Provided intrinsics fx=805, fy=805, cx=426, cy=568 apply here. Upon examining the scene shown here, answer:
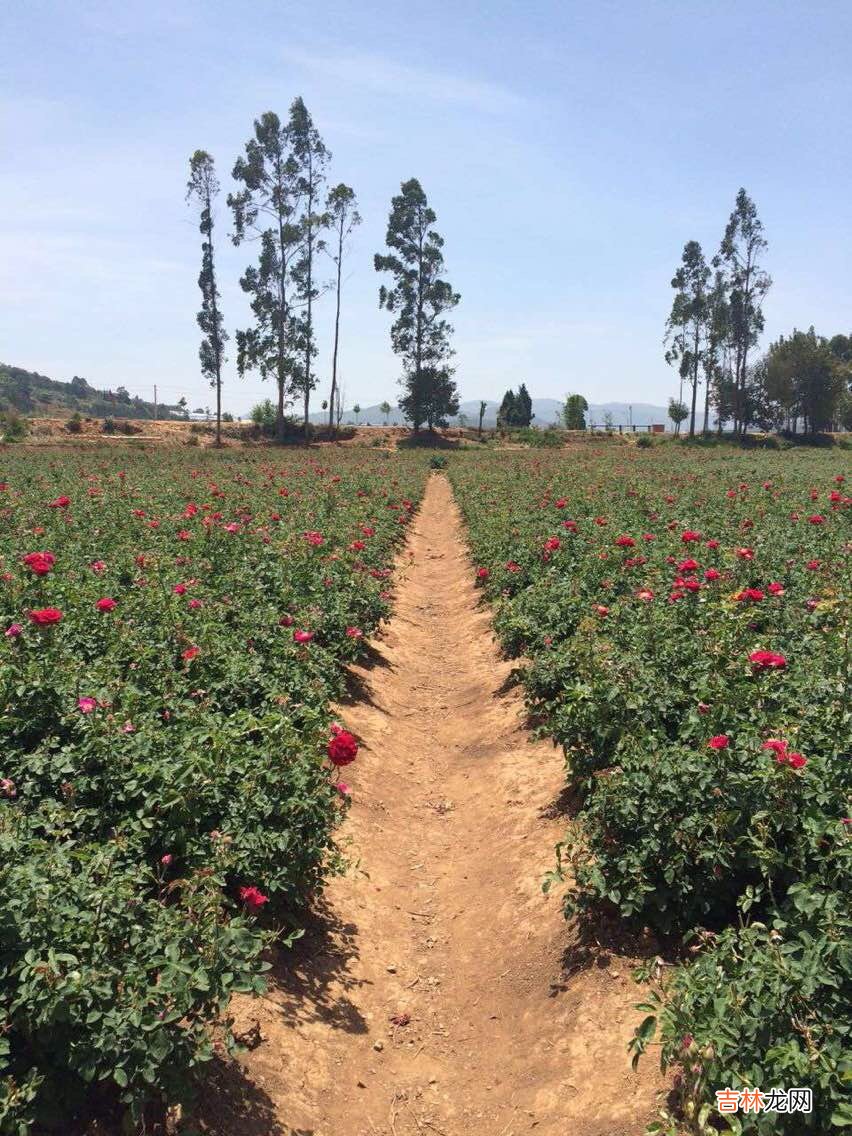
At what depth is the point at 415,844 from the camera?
5.95 meters

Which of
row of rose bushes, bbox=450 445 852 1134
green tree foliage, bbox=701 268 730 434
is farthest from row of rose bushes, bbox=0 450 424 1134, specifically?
green tree foliage, bbox=701 268 730 434

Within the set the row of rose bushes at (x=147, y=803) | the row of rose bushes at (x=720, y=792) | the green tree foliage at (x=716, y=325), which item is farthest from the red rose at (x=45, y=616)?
the green tree foliage at (x=716, y=325)

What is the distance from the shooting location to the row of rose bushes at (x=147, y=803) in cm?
265

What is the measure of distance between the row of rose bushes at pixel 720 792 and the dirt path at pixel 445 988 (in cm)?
39

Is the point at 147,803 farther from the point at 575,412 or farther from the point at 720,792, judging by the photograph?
the point at 575,412

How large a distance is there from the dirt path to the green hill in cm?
9488

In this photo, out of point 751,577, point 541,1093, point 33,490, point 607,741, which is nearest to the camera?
point 541,1093

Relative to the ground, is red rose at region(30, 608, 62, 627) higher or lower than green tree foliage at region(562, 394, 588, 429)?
lower

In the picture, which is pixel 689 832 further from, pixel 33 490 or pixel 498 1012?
pixel 33 490

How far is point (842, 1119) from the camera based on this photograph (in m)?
2.35

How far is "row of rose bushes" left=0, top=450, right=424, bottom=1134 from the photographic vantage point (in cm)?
265

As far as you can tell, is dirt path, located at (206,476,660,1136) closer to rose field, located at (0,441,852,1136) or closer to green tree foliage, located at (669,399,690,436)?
rose field, located at (0,441,852,1136)

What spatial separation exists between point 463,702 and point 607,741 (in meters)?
3.64

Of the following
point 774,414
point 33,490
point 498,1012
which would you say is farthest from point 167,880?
point 774,414
